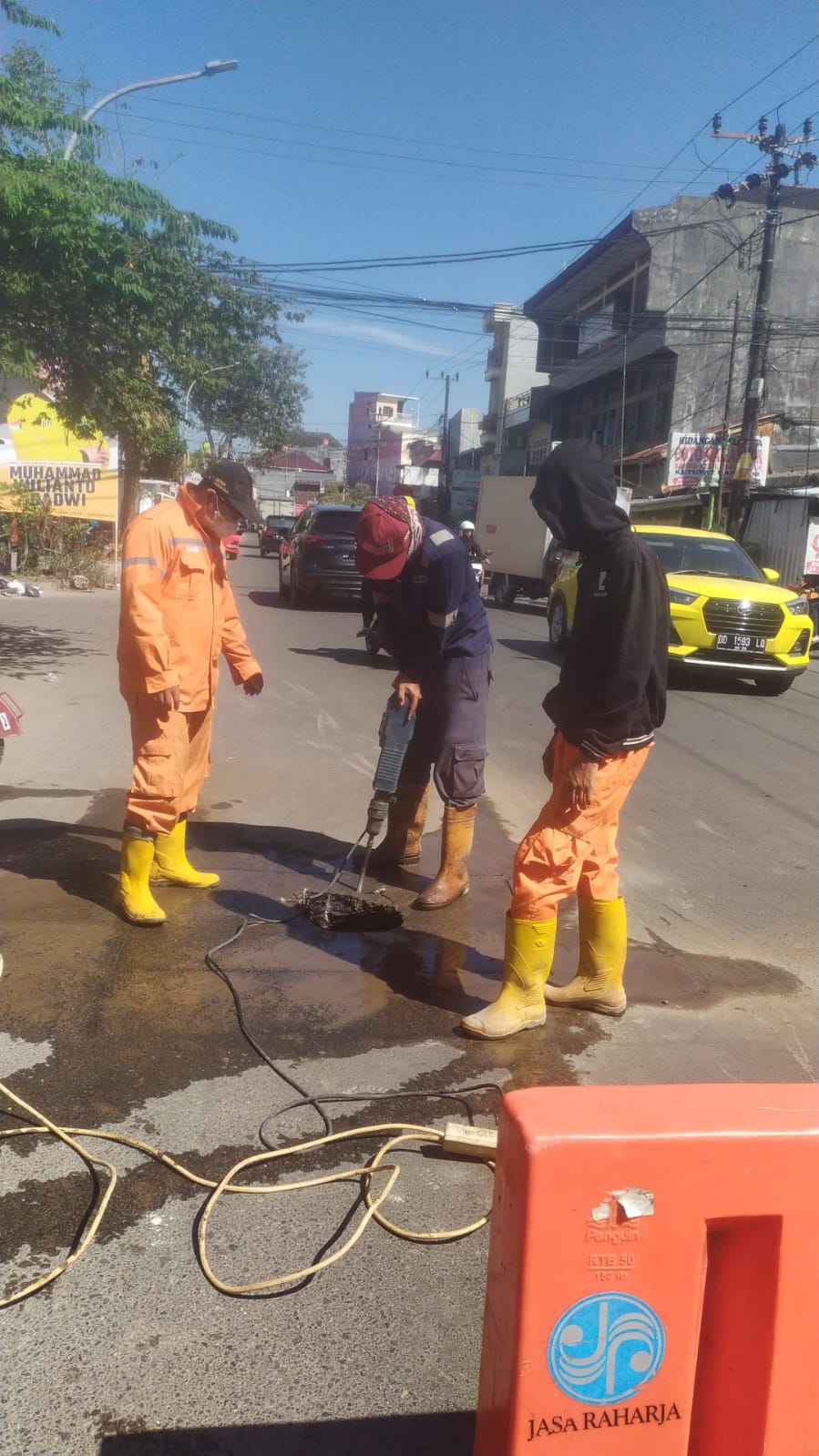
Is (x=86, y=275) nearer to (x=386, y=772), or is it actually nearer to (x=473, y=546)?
(x=386, y=772)

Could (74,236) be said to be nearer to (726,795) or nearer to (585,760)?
(726,795)

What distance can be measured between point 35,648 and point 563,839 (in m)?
10.6

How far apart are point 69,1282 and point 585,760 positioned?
2028 millimetres

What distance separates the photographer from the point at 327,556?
60.8ft

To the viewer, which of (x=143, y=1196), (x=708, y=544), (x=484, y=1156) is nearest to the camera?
(x=143, y=1196)

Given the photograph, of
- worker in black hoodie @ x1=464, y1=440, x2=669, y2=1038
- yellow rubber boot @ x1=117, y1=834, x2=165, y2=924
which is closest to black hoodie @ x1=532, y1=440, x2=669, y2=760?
worker in black hoodie @ x1=464, y1=440, x2=669, y2=1038

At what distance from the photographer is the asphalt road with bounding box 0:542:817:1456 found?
85.4 inches

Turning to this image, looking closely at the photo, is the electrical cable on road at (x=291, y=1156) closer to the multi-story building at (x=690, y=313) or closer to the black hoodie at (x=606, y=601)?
the black hoodie at (x=606, y=601)

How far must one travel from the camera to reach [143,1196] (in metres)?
2.72

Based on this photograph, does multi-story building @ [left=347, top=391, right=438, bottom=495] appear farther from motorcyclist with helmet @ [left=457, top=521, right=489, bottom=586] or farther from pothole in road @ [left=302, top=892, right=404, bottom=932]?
pothole in road @ [left=302, top=892, right=404, bottom=932]

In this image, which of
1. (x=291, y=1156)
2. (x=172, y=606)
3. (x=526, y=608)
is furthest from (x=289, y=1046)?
(x=526, y=608)

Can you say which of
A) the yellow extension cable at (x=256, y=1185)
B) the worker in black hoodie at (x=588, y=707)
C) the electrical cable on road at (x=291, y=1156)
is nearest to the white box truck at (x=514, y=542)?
the worker in black hoodie at (x=588, y=707)

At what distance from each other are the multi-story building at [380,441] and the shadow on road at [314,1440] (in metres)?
80.4

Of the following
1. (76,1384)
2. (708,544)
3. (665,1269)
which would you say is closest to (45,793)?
(76,1384)
